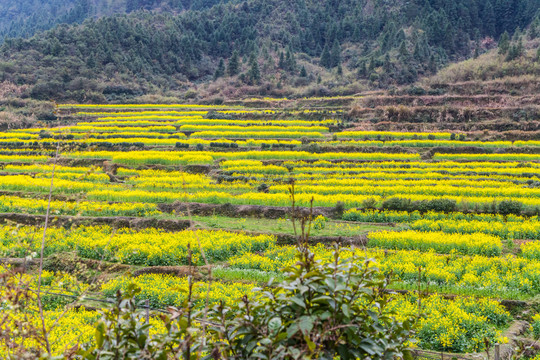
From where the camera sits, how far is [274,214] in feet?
61.7

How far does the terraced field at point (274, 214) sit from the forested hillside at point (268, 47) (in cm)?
2360

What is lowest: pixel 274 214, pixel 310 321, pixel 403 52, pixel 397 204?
pixel 274 214

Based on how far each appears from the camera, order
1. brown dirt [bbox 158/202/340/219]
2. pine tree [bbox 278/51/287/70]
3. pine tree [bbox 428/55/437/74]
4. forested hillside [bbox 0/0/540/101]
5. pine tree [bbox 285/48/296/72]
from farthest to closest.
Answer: pine tree [bbox 278/51/287/70] < pine tree [bbox 285/48/296/72] < pine tree [bbox 428/55/437/74] < forested hillside [bbox 0/0/540/101] < brown dirt [bbox 158/202/340/219]

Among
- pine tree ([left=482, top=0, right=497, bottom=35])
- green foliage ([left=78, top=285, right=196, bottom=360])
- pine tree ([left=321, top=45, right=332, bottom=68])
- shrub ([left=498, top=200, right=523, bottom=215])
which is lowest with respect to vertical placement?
shrub ([left=498, top=200, right=523, bottom=215])

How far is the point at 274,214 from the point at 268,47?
65.2 meters

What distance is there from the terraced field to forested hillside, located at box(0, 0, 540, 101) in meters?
23.6

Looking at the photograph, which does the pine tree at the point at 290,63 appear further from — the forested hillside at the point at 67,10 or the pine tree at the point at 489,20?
the forested hillside at the point at 67,10

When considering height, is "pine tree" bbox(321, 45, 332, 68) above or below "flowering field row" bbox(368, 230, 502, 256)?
above

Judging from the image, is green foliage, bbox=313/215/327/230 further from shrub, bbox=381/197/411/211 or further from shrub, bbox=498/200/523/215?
shrub, bbox=498/200/523/215

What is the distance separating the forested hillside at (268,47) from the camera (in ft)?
194

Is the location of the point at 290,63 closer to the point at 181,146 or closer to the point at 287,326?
the point at 181,146

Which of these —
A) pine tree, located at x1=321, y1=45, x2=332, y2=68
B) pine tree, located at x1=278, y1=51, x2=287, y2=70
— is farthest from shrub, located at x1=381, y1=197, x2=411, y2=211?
pine tree, located at x1=321, y1=45, x2=332, y2=68

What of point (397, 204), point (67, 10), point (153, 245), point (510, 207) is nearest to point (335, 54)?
point (397, 204)

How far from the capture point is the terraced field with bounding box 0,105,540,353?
29.3ft
